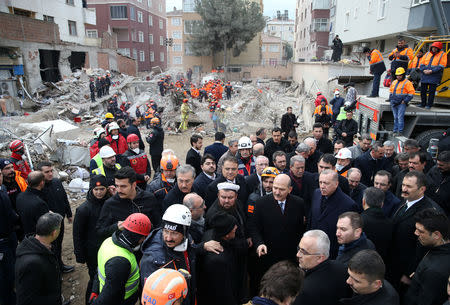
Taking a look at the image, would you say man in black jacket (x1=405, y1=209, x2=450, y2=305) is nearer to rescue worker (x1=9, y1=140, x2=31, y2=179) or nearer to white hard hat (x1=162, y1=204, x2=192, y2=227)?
white hard hat (x1=162, y1=204, x2=192, y2=227)

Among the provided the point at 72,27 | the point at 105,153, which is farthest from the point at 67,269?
the point at 72,27

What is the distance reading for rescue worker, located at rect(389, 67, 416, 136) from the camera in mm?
7695

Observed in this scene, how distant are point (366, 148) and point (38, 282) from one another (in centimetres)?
648

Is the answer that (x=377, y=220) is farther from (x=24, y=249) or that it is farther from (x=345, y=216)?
(x=24, y=249)

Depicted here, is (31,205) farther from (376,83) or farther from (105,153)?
(376,83)

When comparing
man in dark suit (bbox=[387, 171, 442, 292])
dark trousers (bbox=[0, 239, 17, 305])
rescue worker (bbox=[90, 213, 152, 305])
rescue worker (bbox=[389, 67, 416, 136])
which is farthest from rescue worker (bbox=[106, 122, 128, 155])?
rescue worker (bbox=[389, 67, 416, 136])

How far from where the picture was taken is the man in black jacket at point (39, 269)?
2635mm

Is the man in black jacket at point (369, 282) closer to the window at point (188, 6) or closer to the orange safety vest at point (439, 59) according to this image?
the orange safety vest at point (439, 59)

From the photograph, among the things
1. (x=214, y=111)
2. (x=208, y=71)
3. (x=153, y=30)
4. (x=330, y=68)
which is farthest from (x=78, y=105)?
(x=153, y=30)

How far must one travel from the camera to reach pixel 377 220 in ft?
11.0

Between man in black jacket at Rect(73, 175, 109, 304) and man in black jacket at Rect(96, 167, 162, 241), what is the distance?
1.04 ft

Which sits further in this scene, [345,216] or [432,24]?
[432,24]

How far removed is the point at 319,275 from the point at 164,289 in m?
1.29

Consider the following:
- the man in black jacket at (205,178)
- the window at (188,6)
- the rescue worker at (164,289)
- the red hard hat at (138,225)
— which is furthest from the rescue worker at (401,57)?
the window at (188,6)
